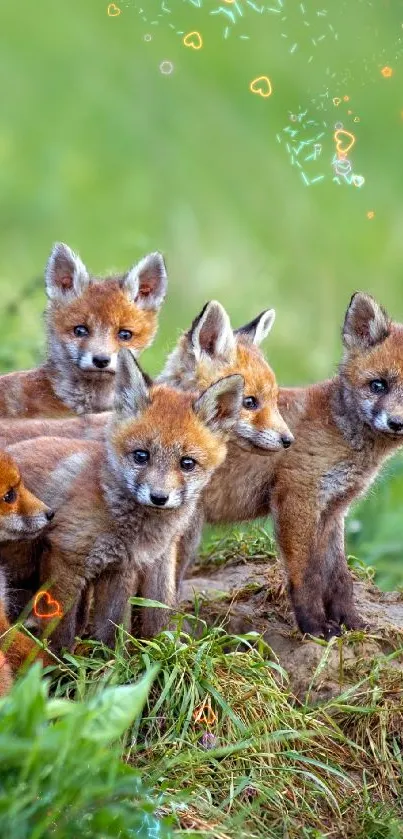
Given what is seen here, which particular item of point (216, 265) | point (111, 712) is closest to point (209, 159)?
point (216, 265)

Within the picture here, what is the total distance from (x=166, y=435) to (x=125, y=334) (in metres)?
2.16

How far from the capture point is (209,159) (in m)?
15.0

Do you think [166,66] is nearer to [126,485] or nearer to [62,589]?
[126,485]

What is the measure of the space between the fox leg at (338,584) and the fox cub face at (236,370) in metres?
0.69

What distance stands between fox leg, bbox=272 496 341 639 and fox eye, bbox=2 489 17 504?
167cm

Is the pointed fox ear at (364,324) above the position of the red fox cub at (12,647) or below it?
above

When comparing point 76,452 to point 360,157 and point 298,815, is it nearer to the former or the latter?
point 298,815

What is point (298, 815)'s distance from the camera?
174 inches

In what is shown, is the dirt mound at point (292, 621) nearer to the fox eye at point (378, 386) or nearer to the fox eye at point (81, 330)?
the fox eye at point (378, 386)

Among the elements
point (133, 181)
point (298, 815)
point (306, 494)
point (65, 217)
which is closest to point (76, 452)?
point (306, 494)

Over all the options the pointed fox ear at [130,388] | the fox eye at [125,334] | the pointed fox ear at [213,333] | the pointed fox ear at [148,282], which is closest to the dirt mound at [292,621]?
the pointed fox ear at [130,388]

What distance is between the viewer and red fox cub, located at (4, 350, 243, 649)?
5.16 m

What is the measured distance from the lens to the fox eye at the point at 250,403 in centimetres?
604

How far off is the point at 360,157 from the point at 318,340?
407 cm
